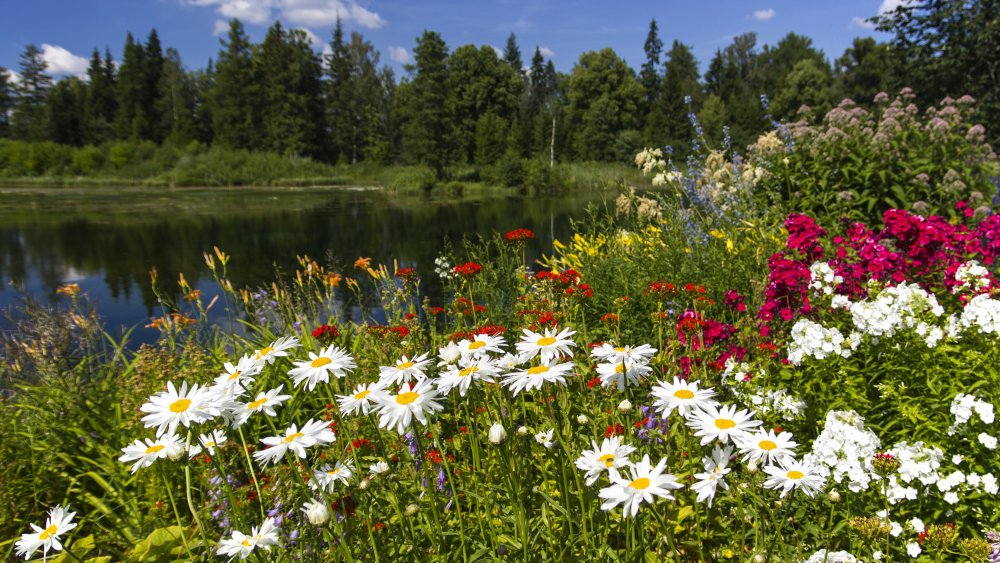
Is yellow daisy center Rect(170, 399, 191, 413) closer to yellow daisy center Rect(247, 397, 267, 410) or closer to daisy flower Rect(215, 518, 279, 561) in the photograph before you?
yellow daisy center Rect(247, 397, 267, 410)

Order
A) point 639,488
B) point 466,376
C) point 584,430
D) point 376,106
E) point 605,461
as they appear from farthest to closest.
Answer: point 376,106, point 584,430, point 466,376, point 605,461, point 639,488

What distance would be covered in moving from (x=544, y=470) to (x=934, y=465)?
3.60 feet

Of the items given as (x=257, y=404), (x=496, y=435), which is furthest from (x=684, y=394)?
(x=257, y=404)

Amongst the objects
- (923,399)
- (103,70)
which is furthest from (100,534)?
(103,70)

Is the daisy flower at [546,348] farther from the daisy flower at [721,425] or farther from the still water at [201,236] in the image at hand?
the still water at [201,236]

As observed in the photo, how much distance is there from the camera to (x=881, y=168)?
475 centimetres

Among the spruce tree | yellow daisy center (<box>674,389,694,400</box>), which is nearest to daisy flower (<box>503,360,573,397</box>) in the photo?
yellow daisy center (<box>674,389,694,400</box>)

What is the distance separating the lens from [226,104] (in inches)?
1494

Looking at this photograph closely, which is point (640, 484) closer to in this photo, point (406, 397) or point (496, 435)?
point (496, 435)

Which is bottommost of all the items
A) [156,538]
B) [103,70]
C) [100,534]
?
[100,534]

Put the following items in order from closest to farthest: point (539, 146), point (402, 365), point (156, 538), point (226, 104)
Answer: point (402, 365) < point (156, 538) < point (539, 146) < point (226, 104)

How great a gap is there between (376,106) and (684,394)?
45556 millimetres

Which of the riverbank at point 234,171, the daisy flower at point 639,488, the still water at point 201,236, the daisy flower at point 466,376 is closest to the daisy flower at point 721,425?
the daisy flower at point 639,488

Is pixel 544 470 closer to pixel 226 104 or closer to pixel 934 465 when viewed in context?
pixel 934 465
